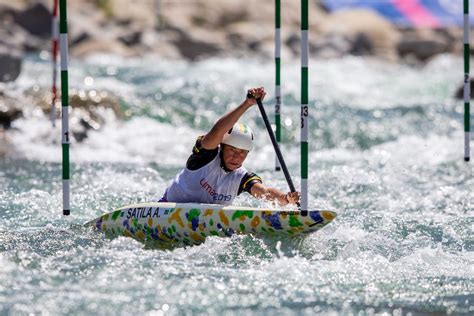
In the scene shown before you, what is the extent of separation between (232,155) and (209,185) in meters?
0.27

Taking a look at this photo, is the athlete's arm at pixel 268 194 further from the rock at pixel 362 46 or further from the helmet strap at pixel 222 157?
the rock at pixel 362 46

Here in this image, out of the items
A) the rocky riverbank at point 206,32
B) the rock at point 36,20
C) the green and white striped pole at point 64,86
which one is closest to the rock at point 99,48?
the rocky riverbank at point 206,32

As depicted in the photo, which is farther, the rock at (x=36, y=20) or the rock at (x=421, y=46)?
the rock at (x=421, y=46)

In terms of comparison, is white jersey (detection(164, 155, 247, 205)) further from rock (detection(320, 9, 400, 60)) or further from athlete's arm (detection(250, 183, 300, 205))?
rock (detection(320, 9, 400, 60))

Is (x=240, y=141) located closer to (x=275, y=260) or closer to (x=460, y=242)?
(x=275, y=260)

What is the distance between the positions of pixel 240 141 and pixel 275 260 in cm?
88

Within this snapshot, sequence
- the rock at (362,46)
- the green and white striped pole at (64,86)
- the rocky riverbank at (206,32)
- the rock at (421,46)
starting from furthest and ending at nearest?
the rock at (362,46) < the rock at (421,46) < the rocky riverbank at (206,32) < the green and white striped pole at (64,86)

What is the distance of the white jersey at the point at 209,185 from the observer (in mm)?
6949

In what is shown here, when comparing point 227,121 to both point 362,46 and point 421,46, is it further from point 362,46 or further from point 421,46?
point 362,46

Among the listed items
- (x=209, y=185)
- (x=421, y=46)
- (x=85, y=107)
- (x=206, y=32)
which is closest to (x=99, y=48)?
(x=206, y=32)

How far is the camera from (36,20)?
25.4 meters

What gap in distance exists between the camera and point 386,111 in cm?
1495

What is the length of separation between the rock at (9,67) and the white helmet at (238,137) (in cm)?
806

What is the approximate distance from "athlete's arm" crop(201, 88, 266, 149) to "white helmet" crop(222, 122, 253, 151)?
0.10 m
